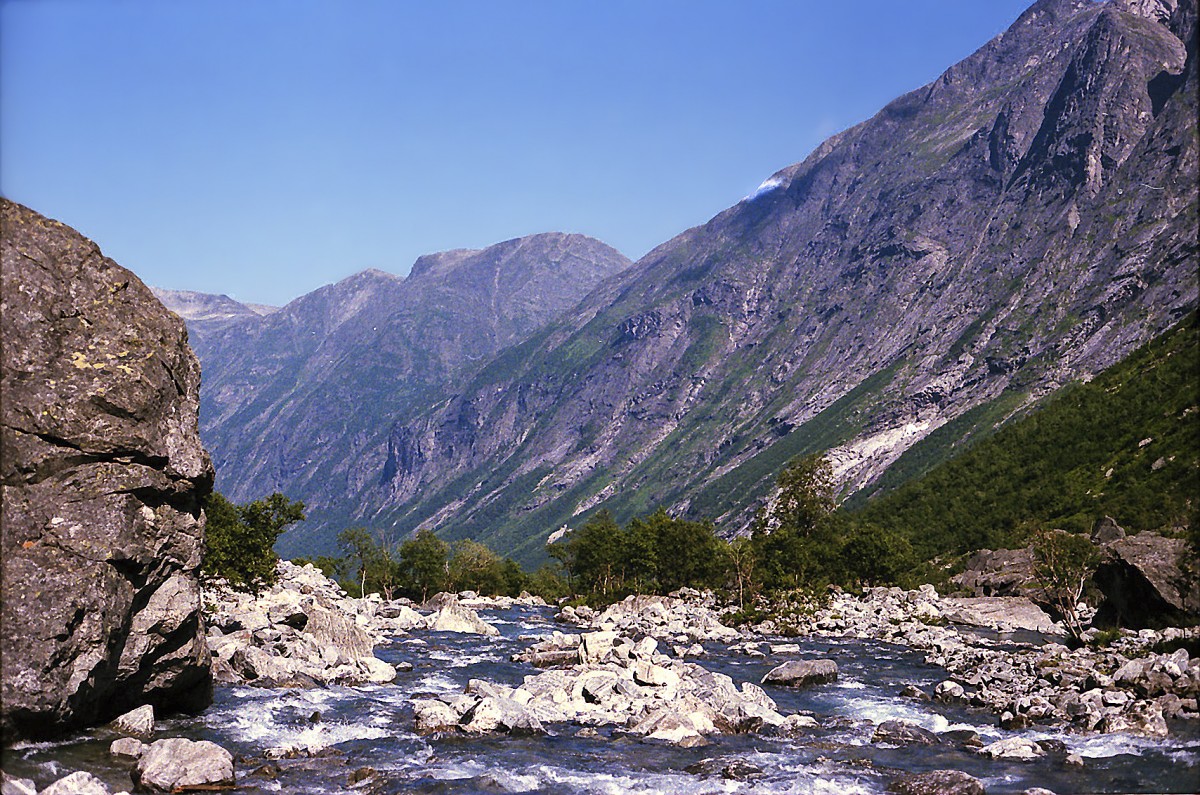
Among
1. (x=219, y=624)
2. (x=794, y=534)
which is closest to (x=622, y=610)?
(x=794, y=534)

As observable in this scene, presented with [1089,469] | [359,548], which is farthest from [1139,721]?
[359,548]

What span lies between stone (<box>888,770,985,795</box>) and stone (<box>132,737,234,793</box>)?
2084cm

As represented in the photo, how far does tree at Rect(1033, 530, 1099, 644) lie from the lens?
5875 cm

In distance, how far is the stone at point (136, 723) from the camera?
32.4 metres

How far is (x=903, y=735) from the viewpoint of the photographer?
36.8 meters

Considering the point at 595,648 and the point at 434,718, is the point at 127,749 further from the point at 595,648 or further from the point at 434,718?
the point at 595,648

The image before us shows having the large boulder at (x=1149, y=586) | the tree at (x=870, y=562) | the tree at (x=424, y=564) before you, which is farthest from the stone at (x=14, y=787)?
the tree at (x=424, y=564)

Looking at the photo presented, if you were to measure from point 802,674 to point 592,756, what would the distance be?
22.6 metres

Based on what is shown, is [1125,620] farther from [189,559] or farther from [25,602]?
[25,602]

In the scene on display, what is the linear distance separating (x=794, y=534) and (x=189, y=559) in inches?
4168

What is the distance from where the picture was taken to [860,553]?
418 ft

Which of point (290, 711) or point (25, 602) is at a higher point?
point (25, 602)

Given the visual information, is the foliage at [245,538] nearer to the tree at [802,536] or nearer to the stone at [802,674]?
the tree at [802,536]

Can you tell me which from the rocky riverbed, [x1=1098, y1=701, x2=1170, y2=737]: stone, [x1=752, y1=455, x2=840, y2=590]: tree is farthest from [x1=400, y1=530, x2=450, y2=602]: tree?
[x1=1098, y1=701, x2=1170, y2=737]: stone
